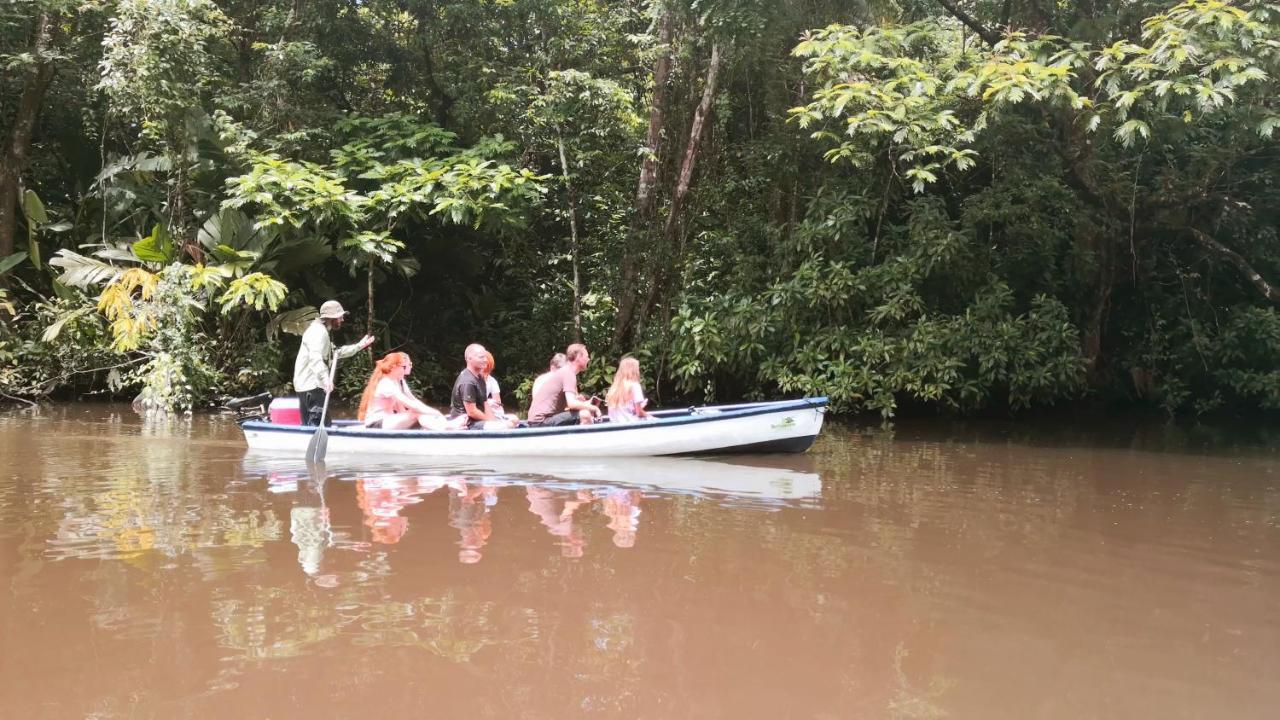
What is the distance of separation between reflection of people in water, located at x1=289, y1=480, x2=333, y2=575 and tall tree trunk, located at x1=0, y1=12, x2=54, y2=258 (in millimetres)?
10218

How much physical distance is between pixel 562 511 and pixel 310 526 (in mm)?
1615

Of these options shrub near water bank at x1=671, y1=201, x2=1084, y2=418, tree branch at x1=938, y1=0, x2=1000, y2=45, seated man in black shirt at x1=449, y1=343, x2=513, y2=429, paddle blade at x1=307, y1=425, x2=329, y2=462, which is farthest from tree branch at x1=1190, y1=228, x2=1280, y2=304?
paddle blade at x1=307, y1=425, x2=329, y2=462

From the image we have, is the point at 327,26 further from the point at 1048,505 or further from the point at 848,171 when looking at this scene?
the point at 1048,505

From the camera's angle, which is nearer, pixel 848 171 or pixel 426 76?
pixel 848 171

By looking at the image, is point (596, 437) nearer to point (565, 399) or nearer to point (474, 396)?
point (565, 399)

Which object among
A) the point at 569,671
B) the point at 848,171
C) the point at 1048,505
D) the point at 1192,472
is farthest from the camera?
the point at 848,171

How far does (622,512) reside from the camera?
6.60 meters

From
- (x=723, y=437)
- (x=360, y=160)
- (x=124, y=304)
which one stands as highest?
(x=360, y=160)

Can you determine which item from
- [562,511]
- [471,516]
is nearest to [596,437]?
[562,511]

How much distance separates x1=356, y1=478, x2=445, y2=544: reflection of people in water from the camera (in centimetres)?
584

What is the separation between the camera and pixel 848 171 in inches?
533

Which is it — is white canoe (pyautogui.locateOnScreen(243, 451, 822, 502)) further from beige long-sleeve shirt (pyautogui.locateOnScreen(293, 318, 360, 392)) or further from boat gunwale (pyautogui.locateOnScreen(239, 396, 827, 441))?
beige long-sleeve shirt (pyautogui.locateOnScreen(293, 318, 360, 392))

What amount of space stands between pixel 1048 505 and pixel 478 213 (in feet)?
29.6

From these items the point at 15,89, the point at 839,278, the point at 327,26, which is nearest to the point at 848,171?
the point at 839,278
